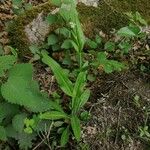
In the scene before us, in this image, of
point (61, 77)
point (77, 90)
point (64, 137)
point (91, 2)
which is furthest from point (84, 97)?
point (91, 2)

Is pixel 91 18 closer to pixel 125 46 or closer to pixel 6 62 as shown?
pixel 125 46

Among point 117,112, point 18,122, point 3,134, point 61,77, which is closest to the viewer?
point 3,134

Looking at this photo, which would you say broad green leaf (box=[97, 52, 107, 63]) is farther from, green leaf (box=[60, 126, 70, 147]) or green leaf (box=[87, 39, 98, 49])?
green leaf (box=[60, 126, 70, 147])

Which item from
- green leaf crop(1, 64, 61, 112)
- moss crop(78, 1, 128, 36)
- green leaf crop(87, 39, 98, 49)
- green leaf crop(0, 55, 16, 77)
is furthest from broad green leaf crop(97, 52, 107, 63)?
green leaf crop(0, 55, 16, 77)

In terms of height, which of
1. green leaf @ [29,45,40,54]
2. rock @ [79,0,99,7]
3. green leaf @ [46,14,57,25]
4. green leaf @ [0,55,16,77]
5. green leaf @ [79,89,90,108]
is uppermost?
green leaf @ [0,55,16,77]

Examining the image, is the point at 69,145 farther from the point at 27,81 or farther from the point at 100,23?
the point at 100,23

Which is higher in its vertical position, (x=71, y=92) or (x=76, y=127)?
(x=71, y=92)

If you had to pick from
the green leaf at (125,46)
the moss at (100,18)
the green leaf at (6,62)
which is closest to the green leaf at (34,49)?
the moss at (100,18)

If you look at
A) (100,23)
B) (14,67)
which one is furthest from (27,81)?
(100,23)
